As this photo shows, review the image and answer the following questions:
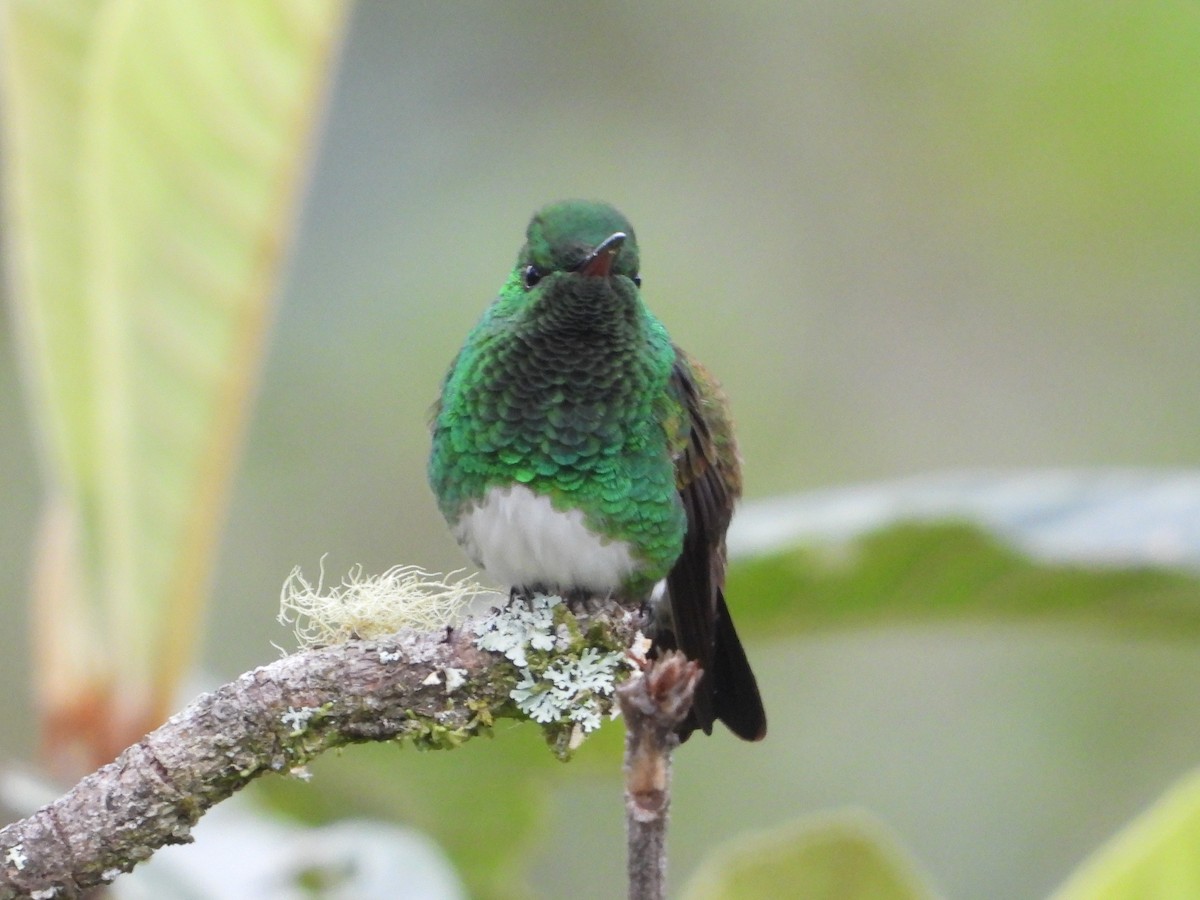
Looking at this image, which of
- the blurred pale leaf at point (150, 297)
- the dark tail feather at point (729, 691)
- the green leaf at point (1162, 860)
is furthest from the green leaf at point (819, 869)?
the blurred pale leaf at point (150, 297)

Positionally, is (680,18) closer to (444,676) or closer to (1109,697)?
(1109,697)

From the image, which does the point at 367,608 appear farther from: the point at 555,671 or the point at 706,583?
the point at 706,583

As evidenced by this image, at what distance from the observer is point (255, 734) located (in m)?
1.84

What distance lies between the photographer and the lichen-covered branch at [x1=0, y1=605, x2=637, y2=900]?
5.75 ft

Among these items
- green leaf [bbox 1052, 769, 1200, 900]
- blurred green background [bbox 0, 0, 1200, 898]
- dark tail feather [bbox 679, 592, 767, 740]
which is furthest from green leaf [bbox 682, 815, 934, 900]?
blurred green background [bbox 0, 0, 1200, 898]

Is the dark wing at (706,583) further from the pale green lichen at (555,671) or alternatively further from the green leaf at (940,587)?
the pale green lichen at (555,671)

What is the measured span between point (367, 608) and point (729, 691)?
1.04 meters

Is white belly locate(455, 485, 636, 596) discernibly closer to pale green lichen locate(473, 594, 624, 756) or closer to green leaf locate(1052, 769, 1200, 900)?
pale green lichen locate(473, 594, 624, 756)

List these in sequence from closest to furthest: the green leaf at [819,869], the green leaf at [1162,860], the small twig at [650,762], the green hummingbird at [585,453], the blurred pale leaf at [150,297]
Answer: the small twig at [650,762] → the green leaf at [1162,860] → the green leaf at [819,869] → the blurred pale leaf at [150,297] → the green hummingbird at [585,453]

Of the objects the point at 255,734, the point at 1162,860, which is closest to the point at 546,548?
the point at 255,734

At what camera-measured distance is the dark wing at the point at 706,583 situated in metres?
2.89

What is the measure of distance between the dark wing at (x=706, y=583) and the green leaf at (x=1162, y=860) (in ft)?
3.31

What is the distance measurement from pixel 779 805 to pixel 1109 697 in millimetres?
1505

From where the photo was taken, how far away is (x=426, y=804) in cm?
345
